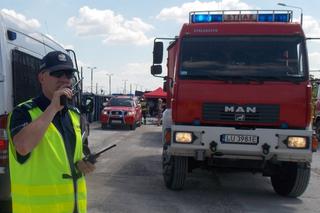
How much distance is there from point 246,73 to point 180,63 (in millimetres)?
1069

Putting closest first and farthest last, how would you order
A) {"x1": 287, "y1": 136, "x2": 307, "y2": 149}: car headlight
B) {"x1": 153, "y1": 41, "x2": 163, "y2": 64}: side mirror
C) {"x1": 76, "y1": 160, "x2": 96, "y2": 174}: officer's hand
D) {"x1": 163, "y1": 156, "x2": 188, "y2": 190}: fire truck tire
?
1. {"x1": 76, "y1": 160, "x2": 96, "y2": 174}: officer's hand
2. {"x1": 287, "y1": 136, "x2": 307, "y2": 149}: car headlight
3. {"x1": 163, "y1": 156, "x2": 188, "y2": 190}: fire truck tire
4. {"x1": 153, "y1": 41, "x2": 163, "y2": 64}: side mirror

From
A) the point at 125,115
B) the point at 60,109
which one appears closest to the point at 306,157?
the point at 60,109

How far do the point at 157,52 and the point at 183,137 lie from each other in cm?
197

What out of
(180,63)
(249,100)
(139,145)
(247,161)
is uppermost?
(180,63)

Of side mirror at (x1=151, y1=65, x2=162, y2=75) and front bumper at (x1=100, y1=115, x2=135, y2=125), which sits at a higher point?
side mirror at (x1=151, y1=65, x2=162, y2=75)

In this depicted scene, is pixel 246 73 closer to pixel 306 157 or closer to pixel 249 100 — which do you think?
pixel 249 100

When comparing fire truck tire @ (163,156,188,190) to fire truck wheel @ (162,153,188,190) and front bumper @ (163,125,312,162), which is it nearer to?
fire truck wheel @ (162,153,188,190)

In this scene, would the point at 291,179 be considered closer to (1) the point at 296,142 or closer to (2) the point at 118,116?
(1) the point at 296,142

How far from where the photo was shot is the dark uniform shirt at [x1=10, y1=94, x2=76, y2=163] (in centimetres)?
246

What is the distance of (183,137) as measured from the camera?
7129 millimetres

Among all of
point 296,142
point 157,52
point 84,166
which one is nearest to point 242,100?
point 296,142

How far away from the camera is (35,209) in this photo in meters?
2.44

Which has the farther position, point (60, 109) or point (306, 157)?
point (306, 157)

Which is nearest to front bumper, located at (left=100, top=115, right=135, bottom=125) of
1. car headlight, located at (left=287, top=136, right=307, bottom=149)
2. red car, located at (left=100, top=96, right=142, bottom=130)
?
red car, located at (left=100, top=96, right=142, bottom=130)
